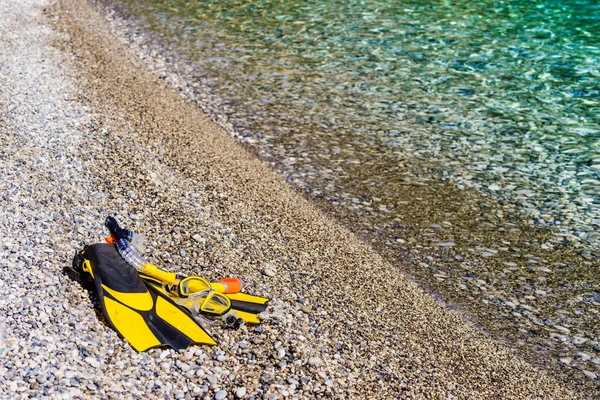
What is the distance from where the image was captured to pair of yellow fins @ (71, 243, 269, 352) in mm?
5004

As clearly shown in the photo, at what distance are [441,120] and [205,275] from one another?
6432 mm

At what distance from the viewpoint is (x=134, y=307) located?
5160 millimetres

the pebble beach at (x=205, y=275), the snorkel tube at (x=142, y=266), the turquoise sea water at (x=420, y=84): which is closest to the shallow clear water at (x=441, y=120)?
the turquoise sea water at (x=420, y=84)

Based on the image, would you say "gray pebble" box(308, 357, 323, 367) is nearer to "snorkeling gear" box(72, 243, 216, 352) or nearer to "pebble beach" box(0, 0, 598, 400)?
"pebble beach" box(0, 0, 598, 400)

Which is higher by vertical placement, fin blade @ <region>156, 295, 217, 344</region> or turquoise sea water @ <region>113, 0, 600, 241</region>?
fin blade @ <region>156, 295, 217, 344</region>

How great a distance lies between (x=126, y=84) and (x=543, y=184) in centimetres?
648

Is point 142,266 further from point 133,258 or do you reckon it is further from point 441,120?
point 441,120

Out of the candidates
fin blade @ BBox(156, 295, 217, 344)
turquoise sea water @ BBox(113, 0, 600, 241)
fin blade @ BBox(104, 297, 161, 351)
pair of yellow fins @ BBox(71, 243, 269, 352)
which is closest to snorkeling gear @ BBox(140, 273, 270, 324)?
pair of yellow fins @ BBox(71, 243, 269, 352)

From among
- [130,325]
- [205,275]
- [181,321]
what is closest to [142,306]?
[130,325]

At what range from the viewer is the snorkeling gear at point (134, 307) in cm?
500

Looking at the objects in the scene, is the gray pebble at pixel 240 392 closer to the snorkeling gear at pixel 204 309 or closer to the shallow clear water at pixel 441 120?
the snorkeling gear at pixel 204 309

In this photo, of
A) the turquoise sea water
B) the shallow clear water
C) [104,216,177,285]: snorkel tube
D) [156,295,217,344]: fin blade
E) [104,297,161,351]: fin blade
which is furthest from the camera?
the turquoise sea water

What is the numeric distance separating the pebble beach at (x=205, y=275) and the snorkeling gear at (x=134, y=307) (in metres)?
0.10

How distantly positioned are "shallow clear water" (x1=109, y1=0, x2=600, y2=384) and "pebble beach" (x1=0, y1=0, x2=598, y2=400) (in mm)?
364
